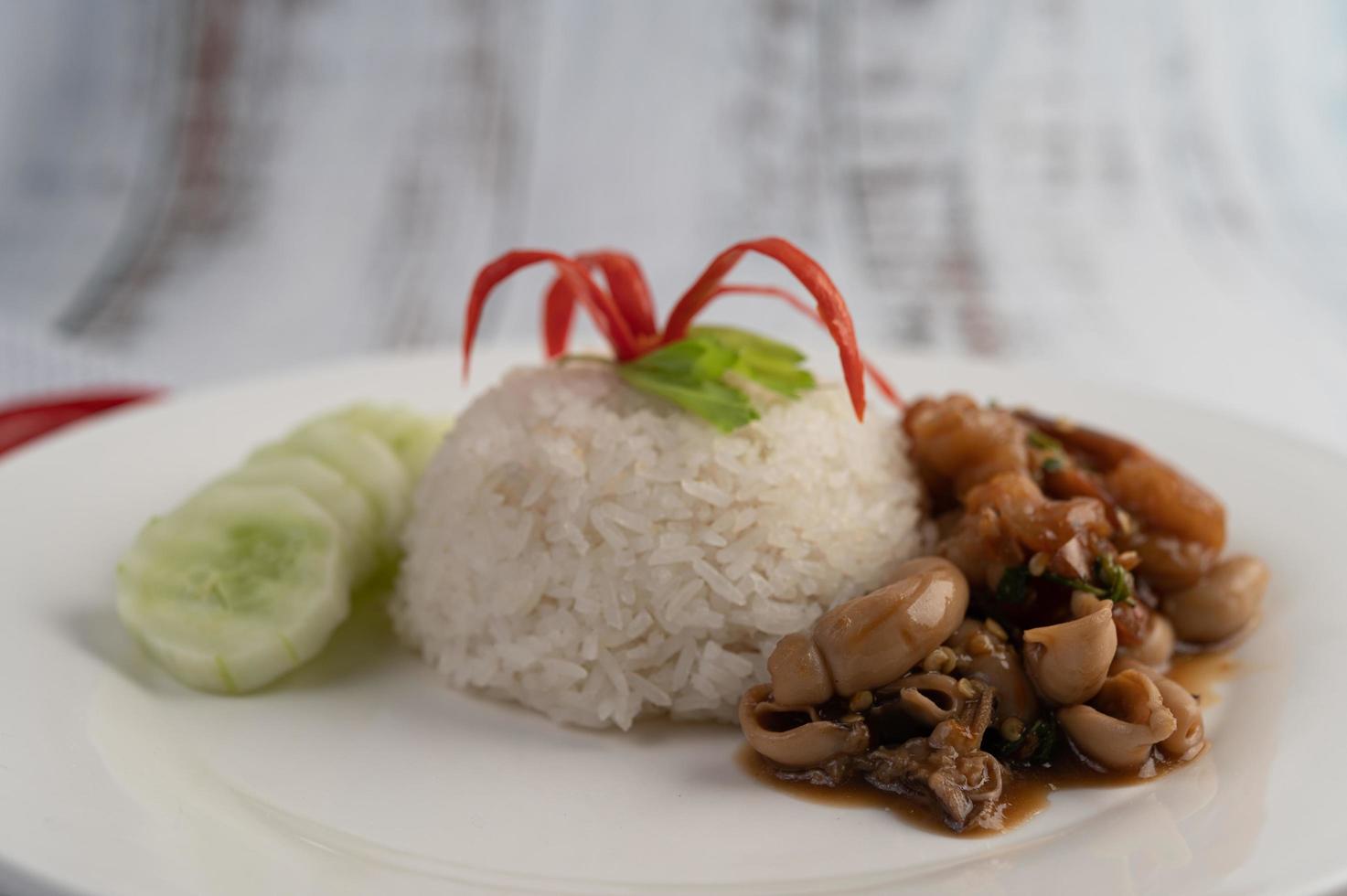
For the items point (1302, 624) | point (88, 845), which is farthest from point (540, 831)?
point (1302, 624)

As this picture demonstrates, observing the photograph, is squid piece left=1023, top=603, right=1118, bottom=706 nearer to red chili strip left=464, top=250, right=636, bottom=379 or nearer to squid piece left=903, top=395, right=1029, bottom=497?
squid piece left=903, top=395, right=1029, bottom=497

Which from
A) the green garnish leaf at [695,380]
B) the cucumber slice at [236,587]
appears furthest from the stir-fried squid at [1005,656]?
the cucumber slice at [236,587]

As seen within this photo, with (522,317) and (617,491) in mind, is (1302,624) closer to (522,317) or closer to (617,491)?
(617,491)

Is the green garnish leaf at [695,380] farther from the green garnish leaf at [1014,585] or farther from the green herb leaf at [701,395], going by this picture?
the green garnish leaf at [1014,585]

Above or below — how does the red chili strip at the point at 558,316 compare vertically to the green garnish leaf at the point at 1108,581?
above

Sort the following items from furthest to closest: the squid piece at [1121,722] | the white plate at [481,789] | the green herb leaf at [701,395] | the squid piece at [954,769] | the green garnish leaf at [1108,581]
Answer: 1. the green herb leaf at [701,395]
2. the green garnish leaf at [1108,581]
3. the squid piece at [1121,722]
4. the squid piece at [954,769]
5. the white plate at [481,789]

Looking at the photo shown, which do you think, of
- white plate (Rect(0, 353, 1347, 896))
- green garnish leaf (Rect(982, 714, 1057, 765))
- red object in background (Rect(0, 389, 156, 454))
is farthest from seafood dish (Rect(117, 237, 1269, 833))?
red object in background (Rect(0, 389, 156, 454))
